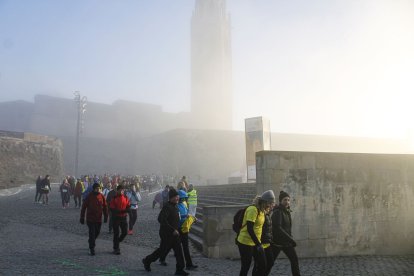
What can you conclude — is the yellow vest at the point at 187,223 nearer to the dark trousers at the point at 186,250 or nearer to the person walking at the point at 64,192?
the dark trousers at the point at 186,250

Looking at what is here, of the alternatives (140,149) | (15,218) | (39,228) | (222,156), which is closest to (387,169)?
(39,228)

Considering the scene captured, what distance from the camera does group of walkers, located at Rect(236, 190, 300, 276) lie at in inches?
205

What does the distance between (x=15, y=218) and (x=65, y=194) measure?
14.2 feet

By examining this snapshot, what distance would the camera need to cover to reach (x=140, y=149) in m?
63.1

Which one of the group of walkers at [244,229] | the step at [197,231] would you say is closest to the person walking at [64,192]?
the step at [197,231]

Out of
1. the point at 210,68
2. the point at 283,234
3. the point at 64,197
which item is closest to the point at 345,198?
the point at 283,234

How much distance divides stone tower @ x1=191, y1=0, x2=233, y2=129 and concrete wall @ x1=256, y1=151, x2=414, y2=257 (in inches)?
2965

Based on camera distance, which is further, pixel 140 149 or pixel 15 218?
pixel 140 149

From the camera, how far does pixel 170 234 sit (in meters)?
6.67

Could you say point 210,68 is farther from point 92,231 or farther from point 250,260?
point 250,260

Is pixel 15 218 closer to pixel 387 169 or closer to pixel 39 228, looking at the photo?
pixel 39 228

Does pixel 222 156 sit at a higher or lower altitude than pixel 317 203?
higher

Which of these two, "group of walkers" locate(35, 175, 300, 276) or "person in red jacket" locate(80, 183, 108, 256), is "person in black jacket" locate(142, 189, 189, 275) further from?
"person in red jacket" locate(80, 183, 108, 256)

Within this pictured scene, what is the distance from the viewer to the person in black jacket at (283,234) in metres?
5.86
